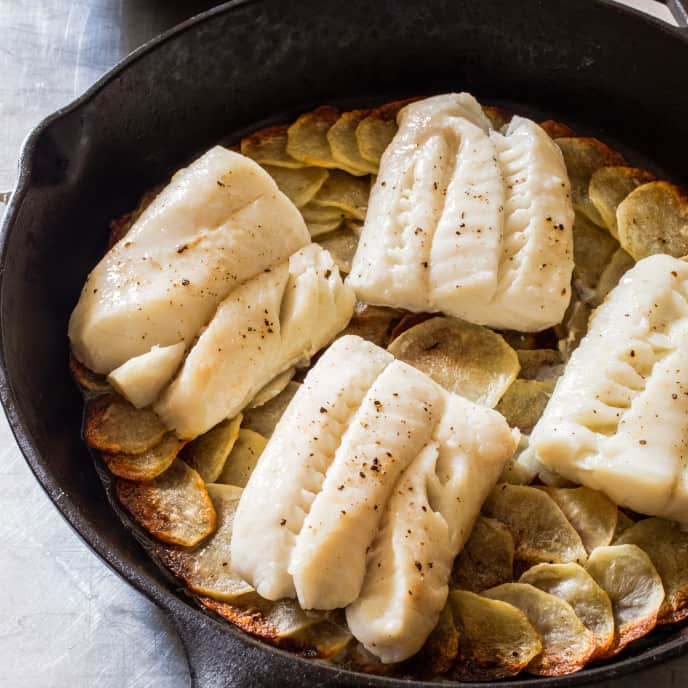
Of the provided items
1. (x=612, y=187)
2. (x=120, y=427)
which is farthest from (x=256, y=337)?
(x=612, y=187)

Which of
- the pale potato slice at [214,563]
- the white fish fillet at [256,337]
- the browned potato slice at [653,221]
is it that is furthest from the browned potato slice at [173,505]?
the browned potato slice at [653,221]

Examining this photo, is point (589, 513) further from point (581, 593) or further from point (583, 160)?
point (583, 160)

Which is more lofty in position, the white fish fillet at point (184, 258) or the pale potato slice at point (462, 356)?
the white fish fillet at point (184, 258)

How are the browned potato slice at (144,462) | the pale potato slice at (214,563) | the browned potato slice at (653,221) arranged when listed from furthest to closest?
the browned potato slice at (653,221) → the browned potato slice at (144,462) → the pale potato slice at (214,563)

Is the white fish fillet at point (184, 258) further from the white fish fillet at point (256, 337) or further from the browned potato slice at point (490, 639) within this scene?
the browned potato slice at point (490, 639)

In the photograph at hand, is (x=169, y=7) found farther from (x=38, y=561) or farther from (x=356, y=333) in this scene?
(x=38, y=561)

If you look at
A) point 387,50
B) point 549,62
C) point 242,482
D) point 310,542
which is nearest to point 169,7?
point 387,50

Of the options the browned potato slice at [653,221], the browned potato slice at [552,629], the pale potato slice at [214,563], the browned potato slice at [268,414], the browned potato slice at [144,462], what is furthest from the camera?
the browned potato slice at [653,221]
